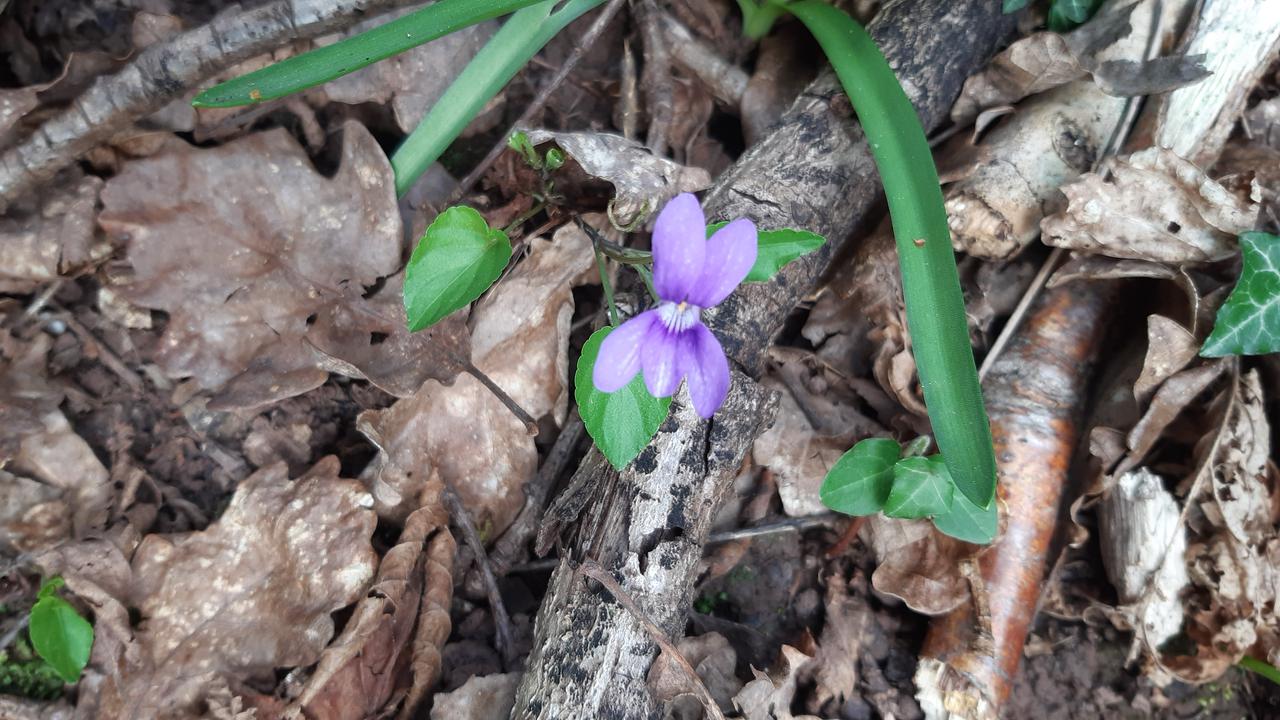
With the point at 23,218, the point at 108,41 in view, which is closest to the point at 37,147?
the point at 23,218

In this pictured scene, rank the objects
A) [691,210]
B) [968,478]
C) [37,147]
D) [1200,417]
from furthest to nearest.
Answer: [1200,417] < [37,147] < [968,478] < [691,210]

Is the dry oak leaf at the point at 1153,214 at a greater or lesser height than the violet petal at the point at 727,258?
lesser

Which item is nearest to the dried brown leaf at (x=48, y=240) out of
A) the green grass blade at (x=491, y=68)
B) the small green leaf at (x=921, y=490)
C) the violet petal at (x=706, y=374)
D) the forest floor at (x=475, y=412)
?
the forest floor at (x=475, y=412)

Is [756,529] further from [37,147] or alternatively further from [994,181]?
[37,147]

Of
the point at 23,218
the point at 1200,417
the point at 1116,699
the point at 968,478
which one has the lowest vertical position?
the point at 1116,699

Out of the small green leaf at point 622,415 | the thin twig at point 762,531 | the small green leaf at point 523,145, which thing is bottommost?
the thin twig at point 762,531

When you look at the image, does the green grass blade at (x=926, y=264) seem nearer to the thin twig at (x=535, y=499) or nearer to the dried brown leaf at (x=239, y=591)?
the thin twig at (x=535, y=499)

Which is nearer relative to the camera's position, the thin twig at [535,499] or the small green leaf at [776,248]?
the small green leaf at [776,248]

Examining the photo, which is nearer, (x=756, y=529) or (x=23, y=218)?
(x=23, y=218)
